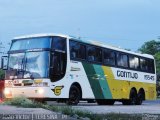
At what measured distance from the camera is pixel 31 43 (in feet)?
73.2

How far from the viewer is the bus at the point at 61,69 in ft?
70.1

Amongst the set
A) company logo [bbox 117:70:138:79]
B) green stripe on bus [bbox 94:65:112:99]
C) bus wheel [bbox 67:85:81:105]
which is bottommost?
bus wheel [bbox 67:85:81:105]

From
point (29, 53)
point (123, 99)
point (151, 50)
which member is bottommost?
point (123, 99)

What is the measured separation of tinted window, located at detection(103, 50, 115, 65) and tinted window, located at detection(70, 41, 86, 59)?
2257mm

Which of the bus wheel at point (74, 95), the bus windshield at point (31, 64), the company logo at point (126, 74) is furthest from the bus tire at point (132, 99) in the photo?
the bus windshield at point (31, 64)

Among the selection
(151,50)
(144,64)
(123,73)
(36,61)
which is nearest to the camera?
(36,61)

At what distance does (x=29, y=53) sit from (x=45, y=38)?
993 mm

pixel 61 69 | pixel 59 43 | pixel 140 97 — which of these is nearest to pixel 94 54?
pixel 59 43

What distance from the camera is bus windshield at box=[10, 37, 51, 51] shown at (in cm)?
2178

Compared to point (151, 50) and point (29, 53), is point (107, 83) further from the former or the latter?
point (151, 50)

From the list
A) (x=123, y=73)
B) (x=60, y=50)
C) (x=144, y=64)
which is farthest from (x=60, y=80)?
(x=144, y=64)

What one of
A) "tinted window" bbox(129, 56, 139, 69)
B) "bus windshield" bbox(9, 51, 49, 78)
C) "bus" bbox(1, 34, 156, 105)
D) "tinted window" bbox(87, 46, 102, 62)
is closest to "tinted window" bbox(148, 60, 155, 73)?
"tinted window" bbox(129, 56, 139, 69)

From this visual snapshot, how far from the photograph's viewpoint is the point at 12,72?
72.9 feet

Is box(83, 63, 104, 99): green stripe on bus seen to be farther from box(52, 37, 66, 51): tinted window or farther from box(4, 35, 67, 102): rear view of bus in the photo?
box(4, 35, 67, 102): rear view of bus
